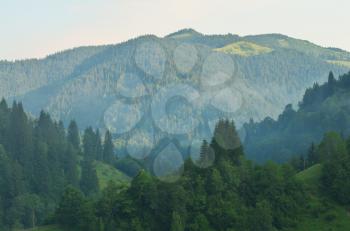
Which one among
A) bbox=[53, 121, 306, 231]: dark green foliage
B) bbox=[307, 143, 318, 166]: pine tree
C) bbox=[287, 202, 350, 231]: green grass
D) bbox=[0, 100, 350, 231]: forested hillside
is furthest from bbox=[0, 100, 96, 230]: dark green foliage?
bbox=[287, 202, 350, 231]: green grass

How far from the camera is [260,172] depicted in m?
119

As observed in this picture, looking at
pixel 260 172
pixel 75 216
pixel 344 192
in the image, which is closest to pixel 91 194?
pixel 75 216

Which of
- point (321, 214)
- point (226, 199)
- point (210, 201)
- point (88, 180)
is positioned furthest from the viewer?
point (88, 180)

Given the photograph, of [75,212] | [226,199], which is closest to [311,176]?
[226,199]

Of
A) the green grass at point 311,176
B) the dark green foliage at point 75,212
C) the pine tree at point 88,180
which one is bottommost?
the pine tree at point 88,180

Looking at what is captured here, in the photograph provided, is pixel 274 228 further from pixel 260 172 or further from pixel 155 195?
pixel 155 195

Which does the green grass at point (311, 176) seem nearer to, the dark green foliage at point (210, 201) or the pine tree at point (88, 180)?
the dark green foliage at point (210, 201)

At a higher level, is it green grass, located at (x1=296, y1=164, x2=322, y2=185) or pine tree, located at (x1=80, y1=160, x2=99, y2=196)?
green grass, located at (x1=296, y1=164, x2=322, y2=185)

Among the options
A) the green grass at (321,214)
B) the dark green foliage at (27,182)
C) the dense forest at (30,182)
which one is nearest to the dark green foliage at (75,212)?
the dark green foliage at (27,182)

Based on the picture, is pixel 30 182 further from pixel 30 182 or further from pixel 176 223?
pixel 176 223

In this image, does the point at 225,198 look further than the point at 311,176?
No

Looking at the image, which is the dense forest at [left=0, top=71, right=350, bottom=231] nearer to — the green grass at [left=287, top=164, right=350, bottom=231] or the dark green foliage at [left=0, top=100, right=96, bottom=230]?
the green grass at [left=287, top=164, right=350, bottom=231]

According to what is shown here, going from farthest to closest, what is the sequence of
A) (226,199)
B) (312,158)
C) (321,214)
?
(312,158) → (226,199) → (321,214)

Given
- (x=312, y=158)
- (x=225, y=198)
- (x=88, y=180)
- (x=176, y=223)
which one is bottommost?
(x=88, y=180)
